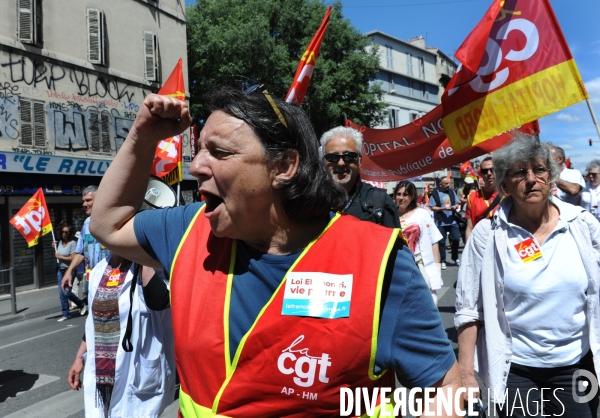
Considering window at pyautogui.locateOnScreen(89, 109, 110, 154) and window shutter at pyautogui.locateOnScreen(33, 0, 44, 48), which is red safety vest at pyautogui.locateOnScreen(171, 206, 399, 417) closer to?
window shutter at pyautogui.locateOnScreen(33, 0, 44, 48)

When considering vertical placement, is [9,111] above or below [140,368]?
above

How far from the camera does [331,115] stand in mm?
23453

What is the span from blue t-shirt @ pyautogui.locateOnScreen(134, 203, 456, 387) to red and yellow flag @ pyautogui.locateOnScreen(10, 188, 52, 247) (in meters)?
9.26

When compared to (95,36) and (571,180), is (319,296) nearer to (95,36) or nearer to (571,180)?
(571,180)

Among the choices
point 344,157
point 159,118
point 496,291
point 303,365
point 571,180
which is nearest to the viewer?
point 303,365

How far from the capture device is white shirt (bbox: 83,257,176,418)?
2.93 m

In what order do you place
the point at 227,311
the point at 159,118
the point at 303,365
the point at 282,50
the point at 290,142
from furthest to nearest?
1. the point at 282,50
2. the point at 159,118
3. the point at 290,142
4. the point at 227,311
5. the point at 303,365

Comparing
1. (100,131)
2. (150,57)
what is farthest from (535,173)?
(150,57)

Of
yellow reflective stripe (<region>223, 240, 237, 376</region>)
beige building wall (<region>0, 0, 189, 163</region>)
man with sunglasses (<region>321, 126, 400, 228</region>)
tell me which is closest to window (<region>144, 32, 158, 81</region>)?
beige building wall (<region>0, 0, 189, 163</region>)

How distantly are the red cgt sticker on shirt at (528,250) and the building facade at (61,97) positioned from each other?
13.2m

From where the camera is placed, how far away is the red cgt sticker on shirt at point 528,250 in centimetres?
270

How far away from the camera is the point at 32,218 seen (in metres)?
9.77

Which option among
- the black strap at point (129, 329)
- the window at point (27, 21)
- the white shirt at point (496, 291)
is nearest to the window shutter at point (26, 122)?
the window at point (27, 21)

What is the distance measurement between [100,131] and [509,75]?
46.4ft
